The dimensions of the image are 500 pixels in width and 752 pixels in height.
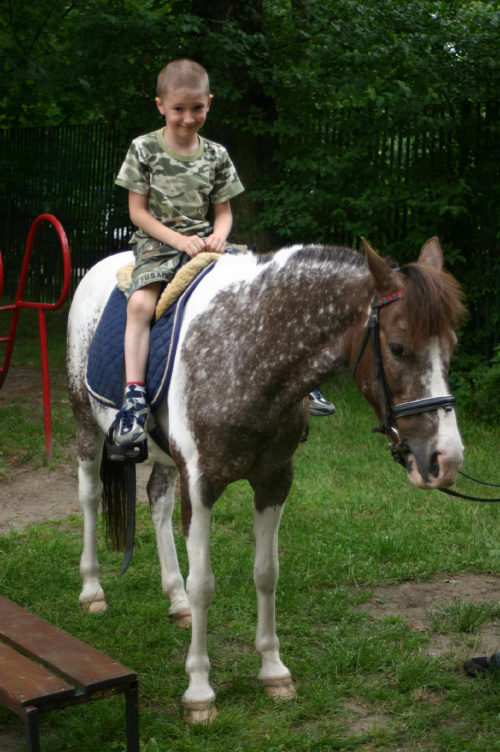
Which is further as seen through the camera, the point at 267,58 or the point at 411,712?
the point at 267,58

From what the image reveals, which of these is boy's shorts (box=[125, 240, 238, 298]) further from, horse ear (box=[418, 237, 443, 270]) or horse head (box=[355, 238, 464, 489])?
horse head (box=[355, 238, 464, 489])

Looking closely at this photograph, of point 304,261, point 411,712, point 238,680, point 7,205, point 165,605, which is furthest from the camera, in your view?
point 7,205

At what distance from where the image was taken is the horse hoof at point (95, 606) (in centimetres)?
455

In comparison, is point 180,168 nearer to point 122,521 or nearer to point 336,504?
point 122,521

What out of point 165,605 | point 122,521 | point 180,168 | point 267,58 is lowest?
point 165,605

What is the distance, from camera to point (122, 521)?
188 inches

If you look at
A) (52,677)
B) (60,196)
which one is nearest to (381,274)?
(52,677)

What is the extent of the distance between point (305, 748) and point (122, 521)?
1817mm

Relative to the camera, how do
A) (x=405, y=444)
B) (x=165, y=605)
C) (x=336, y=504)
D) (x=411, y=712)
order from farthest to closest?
(x=336, y=504) < (x=165, y=605) < (x=411, y=712) < (x=405, y=444)

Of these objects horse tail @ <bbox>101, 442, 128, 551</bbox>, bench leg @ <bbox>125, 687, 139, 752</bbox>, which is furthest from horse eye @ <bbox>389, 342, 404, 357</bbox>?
horse tail @ <bbox>101, 442, 128, 551</bbox>

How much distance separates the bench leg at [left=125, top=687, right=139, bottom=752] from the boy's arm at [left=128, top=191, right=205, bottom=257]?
5.93 feet

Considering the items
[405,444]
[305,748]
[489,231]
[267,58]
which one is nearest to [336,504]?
[305,748]

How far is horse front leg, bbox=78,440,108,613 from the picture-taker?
4.63 metres

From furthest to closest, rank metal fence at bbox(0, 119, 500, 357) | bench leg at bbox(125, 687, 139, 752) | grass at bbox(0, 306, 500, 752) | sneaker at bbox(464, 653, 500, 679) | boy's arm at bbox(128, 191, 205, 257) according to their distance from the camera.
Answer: metal fence at bbox(0, 119, 500, 357) → sneaker at bbox(464, 653, 500, 679) → boy's arm at bbox(128, 191, 205, 257) → grass at bbox(0, 306, 500, 752) → bench leg at bbox(125, 687, 139, 752)
